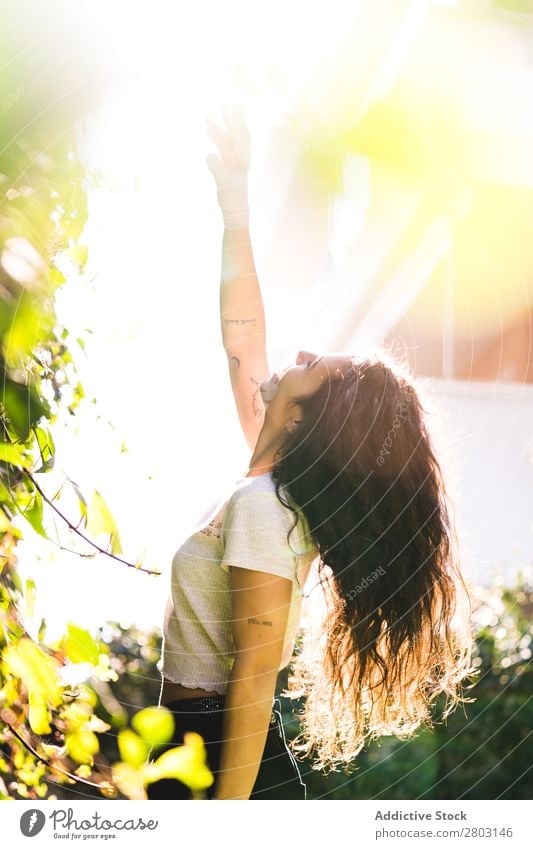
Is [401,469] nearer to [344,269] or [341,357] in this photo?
[341,357]

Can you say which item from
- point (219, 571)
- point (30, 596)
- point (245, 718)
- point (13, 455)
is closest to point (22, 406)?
point (13, 455)

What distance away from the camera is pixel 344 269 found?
44.6 inches

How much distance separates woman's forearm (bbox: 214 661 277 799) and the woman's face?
0.32 m

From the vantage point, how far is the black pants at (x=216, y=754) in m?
0.91

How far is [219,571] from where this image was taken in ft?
3.03

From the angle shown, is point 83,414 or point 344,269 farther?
point 344,269

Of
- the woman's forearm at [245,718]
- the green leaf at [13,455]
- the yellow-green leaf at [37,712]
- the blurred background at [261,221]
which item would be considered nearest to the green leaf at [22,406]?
the green leaf at [13,455]

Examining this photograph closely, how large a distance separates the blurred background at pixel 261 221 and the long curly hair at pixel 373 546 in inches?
4.0

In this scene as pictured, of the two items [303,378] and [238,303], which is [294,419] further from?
[238,303]

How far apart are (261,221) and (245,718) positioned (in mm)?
619

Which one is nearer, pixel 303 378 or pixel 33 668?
pixel 33 668

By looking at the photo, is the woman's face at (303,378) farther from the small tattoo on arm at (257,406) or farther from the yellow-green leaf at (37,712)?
the yellow-green leaf at (37,712)
